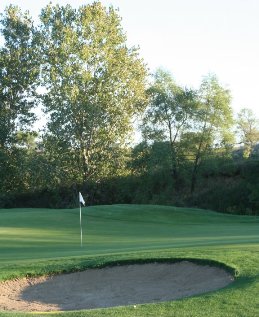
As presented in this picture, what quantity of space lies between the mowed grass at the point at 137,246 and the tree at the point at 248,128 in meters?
19.8

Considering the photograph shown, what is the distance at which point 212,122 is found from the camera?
4316cm

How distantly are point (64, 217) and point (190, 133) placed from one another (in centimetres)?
1835

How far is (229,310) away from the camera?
8.16 metres

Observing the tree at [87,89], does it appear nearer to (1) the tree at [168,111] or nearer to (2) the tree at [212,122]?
(1) the tree at [168,111]

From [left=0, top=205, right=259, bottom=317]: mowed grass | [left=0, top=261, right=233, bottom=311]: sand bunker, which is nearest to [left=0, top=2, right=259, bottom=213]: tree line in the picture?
[left=0, top=205, right=259, bottom=317]: mowed grass

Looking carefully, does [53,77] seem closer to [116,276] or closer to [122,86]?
[122,86]

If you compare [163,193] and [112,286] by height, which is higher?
[163,193]

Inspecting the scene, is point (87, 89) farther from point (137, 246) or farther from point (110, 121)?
point (137, 246)

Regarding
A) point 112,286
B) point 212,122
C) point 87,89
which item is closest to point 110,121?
point 87,89

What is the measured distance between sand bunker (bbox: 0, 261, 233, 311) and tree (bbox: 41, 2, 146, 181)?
105 ft

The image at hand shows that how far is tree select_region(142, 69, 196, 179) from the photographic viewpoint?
44000 mm

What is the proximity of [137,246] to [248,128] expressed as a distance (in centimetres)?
3481

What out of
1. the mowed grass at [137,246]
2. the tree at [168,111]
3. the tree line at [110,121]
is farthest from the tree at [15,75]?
the mowed grass at [137,246]

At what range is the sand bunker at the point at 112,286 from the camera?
1095cm
